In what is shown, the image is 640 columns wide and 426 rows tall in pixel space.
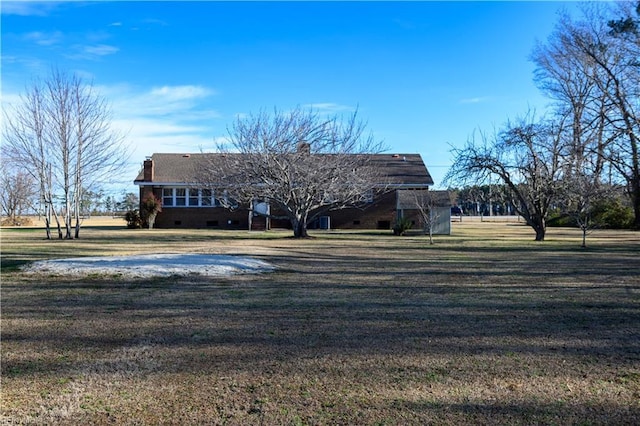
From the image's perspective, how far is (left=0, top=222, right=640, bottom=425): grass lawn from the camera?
4.20 m

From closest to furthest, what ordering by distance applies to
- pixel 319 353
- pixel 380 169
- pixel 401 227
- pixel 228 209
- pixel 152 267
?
pixel 319 353 < pixel 152 267 < pixel 401 227 < pixel 380 169 < pixel 228 209

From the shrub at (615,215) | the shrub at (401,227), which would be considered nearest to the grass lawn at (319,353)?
the shrub at (401,227)

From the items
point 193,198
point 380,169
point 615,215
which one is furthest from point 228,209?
point 615,215

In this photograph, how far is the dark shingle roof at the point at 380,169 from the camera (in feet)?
135

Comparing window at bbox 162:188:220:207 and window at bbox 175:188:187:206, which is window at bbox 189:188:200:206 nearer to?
window at bbox 162:188:220:207

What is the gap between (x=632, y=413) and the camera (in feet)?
13.5

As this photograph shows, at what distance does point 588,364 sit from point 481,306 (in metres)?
3.05

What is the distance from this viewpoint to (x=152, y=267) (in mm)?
12281

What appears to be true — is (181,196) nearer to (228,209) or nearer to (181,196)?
(181,196)

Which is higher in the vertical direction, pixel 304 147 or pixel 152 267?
pixel 304 147

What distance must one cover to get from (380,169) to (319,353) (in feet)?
115

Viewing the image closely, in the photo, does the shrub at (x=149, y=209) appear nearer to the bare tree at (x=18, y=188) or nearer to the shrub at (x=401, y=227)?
the bare tree at (x=18, y=188)

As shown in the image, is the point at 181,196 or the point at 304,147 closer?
the point at 304,147

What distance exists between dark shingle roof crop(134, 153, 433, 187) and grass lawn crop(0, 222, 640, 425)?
30.1 metres
